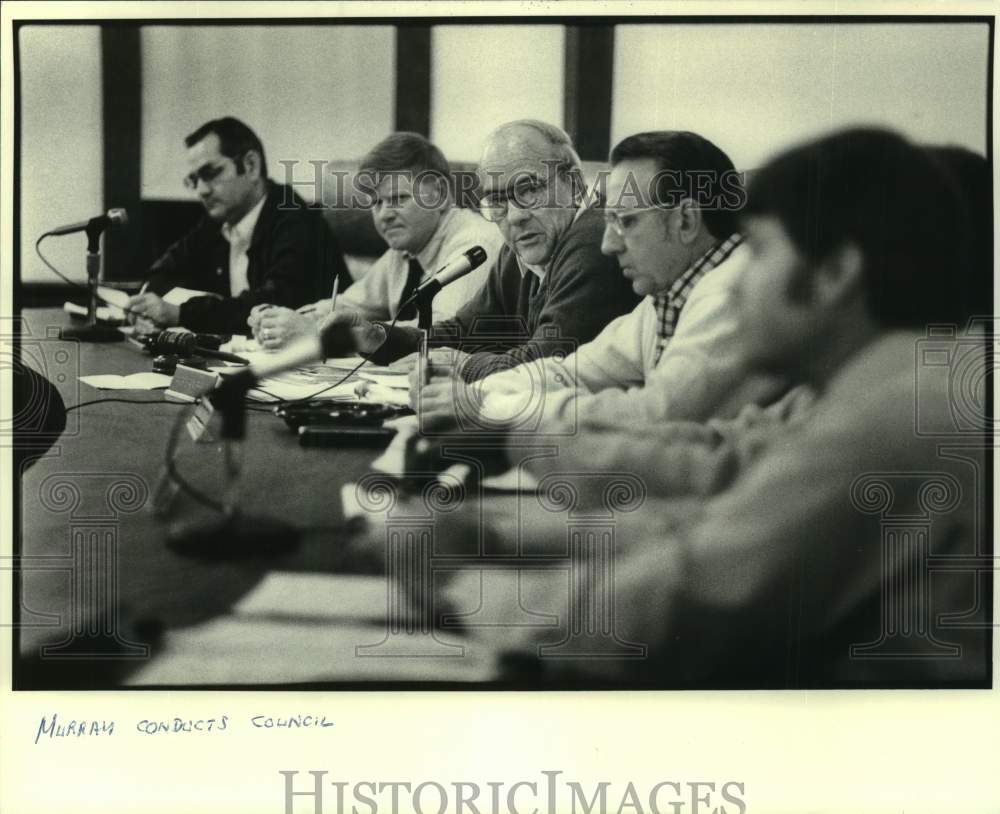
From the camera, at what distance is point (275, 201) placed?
10.4 feet

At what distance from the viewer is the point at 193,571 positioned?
3.12 meters

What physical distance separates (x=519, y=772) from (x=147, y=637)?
1.14 m

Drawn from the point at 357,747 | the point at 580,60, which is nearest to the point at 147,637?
the point at 357,747

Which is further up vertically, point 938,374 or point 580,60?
point 580,60

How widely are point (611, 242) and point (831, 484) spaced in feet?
3.10

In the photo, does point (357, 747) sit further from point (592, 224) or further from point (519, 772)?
point (592, 224)

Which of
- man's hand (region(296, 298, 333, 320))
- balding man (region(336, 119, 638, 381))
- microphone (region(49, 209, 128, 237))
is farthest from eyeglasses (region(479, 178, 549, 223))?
microphone (region(49, 209, 128, 237))

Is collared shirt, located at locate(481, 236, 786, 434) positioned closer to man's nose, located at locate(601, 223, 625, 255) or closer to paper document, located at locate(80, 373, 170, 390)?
man's nose, located at locate(601, 223, 625, 255)

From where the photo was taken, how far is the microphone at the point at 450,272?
3174 mm

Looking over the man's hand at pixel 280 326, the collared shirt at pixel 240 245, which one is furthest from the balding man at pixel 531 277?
the collared shirt at pixel 240 245

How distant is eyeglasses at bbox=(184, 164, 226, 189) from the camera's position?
10.4ft

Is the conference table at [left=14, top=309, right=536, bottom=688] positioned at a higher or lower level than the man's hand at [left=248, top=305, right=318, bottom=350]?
lower

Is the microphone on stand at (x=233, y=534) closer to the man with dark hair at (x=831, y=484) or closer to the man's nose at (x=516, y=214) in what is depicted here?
the man with dark hair at (x=831, y=484)

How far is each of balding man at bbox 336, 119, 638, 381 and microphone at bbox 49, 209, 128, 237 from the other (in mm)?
730
